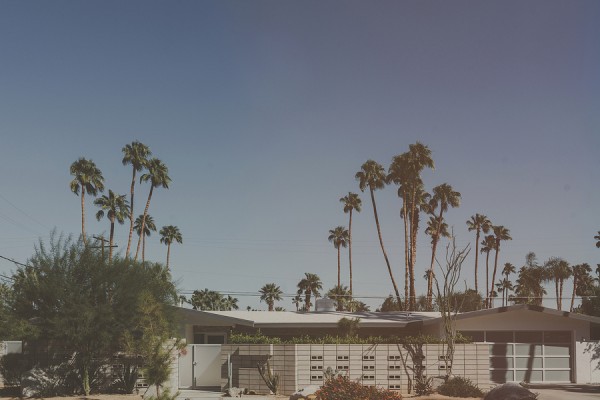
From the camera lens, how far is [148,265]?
29.3 meters

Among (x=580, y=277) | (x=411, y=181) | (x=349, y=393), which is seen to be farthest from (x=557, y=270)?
(x=349, y=393)

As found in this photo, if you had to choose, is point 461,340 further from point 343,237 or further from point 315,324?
point 343,237

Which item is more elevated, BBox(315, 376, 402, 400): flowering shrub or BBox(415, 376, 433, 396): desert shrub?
BBox(315, 376, 402, 400): flowering shrub

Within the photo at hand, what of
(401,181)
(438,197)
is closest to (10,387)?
(401,181)

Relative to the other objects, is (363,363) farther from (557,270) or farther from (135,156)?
(557,270)

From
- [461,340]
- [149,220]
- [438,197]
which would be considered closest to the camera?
[461,340]

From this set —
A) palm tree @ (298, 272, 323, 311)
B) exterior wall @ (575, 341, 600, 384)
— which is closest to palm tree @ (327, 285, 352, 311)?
palm tree @ (298, 272, 323, 311)

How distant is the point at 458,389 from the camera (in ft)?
80.0

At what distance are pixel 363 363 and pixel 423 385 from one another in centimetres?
259

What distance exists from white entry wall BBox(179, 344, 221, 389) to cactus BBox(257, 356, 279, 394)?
308 cm

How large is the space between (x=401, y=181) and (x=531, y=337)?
84.3 feet

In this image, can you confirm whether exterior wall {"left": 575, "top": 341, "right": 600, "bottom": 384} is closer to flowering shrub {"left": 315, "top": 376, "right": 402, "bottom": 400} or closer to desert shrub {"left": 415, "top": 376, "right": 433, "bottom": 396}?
desert shrub {"left": 415, "top": 376, "right": 433, "bottom": 396}

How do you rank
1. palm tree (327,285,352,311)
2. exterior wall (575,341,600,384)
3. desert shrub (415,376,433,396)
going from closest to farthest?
1. desert shrub (415,376,433,396)
2. exterior wall (575,341,600,384)
3. palm tree (327,285,352,311)

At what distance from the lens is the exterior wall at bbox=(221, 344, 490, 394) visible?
26578 millimetres
